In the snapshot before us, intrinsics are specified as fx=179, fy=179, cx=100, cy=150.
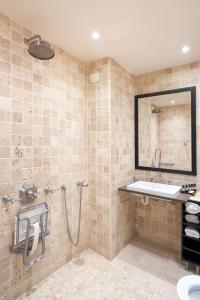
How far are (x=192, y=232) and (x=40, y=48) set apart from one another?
228cm

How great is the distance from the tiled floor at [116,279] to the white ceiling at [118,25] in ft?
8.15

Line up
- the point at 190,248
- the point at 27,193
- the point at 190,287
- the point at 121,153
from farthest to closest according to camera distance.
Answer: the point at 121,153 → the point at 190,248 → the point at 27,193 → the point at 190,287

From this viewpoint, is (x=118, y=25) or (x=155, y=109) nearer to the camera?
(x=118, y=25)

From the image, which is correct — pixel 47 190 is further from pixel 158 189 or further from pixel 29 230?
pixel 158 189

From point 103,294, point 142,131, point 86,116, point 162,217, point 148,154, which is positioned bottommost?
point 103,294

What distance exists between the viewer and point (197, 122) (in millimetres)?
2225

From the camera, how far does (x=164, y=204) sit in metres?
2.52

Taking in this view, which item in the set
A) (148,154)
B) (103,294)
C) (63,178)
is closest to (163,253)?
(103,294)

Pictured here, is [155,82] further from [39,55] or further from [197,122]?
[39,55]

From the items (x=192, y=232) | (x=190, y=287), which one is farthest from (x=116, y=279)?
(x=192, y=232)

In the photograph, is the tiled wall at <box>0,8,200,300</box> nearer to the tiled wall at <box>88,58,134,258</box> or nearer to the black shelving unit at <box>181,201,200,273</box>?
the tiled wall at <box>88,58,134,258</box>

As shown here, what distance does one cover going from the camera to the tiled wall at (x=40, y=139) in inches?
60.4

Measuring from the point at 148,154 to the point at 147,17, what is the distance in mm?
1672

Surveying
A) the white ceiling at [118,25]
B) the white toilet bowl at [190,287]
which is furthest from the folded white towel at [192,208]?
the white ceiling at [118,25]
